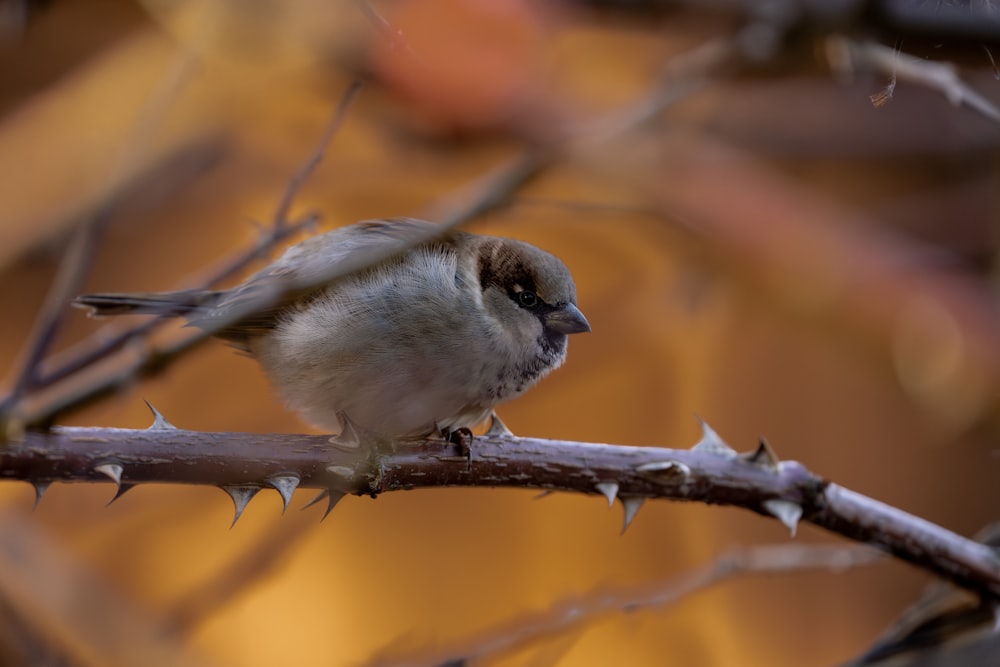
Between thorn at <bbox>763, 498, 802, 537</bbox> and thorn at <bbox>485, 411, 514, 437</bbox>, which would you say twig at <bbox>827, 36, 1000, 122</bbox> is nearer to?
thorn at <bbox>763, 498, 802, 537</bbox>

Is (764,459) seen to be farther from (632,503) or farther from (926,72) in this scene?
(926,72)

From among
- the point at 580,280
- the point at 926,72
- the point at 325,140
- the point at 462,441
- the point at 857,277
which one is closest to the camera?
the point at 325,140

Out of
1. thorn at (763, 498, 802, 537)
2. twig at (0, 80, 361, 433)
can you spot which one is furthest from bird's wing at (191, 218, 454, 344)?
thorn at (763, 498, 802, 537)

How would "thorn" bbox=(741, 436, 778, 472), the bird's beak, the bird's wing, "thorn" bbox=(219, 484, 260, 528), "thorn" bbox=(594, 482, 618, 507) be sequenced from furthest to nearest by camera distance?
the bird's beak < the bird's wing < "thorn" bbox=(741, 436, 778, 472) < "thorn" bbox=(594, 482, 618, 507) < "thorn" bbox=(219, 484, 260, 528)

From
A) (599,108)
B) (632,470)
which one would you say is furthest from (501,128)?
(632,470)

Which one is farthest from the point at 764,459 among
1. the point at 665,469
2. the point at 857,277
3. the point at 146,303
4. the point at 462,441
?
the point at 857,277

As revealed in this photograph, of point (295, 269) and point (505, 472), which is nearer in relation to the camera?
point (505, 472)
